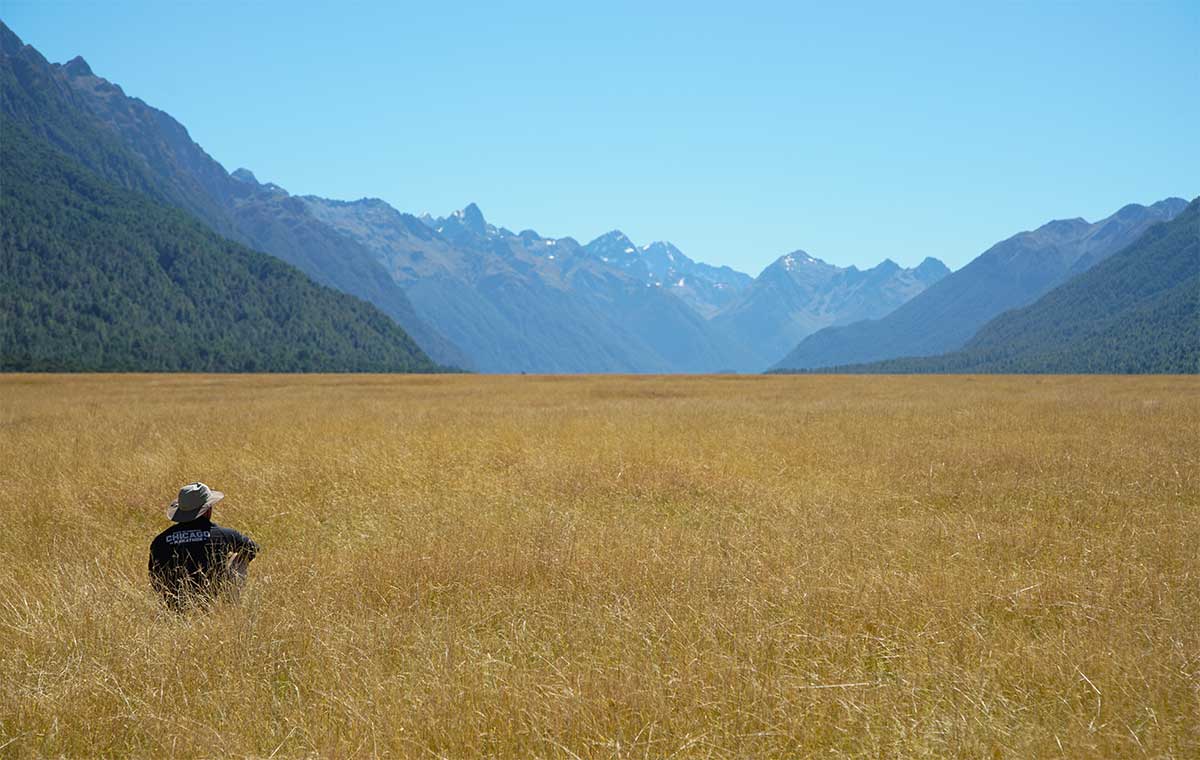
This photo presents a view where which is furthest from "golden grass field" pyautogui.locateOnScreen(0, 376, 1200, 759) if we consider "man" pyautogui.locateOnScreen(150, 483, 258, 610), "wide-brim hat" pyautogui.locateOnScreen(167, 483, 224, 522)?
"wide-brim hat" pyautogui.locateOnScreen(167, 483, 224, 522)

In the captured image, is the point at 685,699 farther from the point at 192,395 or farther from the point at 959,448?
the point at 192,395

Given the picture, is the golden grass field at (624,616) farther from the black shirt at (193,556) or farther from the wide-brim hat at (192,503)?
the wide-brim hat at (192,503)

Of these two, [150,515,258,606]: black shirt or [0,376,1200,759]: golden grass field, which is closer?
[0,376,1200,759]: golden grass field

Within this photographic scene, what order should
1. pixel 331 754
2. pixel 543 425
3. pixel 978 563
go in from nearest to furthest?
pixel 331 754, pixel 978 563, pixel 543 425

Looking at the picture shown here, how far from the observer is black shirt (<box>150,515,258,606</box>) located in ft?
21.0

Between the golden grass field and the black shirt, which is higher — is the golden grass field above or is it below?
below

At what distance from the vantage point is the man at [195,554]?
20.8 feet

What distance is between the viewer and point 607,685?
4.79m

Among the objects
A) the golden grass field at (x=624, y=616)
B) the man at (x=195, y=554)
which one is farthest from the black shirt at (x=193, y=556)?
the golden grass field at (x=624, y=616)

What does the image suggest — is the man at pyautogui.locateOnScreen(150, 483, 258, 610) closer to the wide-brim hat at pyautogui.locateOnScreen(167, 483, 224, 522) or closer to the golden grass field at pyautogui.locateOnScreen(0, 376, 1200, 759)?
the wide-brim hat at pyautogui.locateOnScreen(167, 483, 224, 522)

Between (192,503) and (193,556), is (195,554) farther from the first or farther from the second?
(192,503)

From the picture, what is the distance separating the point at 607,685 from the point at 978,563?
4975 millimetres

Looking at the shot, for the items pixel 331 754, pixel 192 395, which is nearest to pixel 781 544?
pixel 331 754

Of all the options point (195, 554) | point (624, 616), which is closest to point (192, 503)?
point (195, 554)
